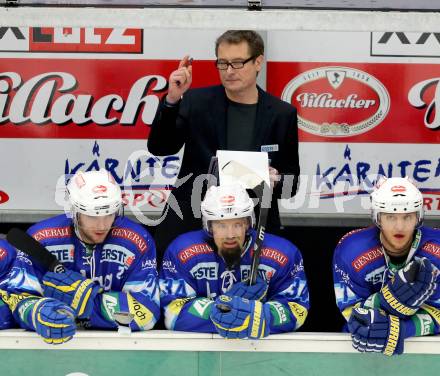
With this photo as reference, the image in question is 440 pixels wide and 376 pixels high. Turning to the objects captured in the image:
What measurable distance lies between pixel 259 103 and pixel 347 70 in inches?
51.2

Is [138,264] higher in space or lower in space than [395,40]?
lower

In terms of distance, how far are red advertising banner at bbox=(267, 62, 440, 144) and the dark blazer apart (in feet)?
3.76

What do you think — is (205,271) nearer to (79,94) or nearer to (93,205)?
(93,205)

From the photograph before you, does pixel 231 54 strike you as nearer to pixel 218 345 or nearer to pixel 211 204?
pixel 211 204

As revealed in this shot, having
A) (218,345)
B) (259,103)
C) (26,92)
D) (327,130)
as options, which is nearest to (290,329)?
(218,345)

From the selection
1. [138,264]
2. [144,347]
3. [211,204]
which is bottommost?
[144,347]

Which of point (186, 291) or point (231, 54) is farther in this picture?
point (231, 54)

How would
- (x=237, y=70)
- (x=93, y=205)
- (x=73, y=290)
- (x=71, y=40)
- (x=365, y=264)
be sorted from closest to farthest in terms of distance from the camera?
1. (x=73, y=290)
2. (x=93, y=205)
3. (x=365, y=264)
4. (x=237, y=70)
5. (x=71, y=40)

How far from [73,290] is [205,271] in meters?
0.56

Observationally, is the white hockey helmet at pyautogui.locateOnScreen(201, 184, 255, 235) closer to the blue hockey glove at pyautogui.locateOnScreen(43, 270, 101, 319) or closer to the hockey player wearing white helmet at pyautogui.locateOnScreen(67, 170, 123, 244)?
the hockey player wearing white helmet at pyautogui.locateOnScreen(67, 170, 123, 244)

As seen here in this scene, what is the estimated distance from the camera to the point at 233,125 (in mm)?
4531

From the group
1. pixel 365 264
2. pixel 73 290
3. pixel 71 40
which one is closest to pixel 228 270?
pixel 365 264

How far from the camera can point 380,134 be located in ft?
18.9

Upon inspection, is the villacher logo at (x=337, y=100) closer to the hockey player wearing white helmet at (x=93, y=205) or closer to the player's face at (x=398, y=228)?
the player's face at (x=398, y=228)
